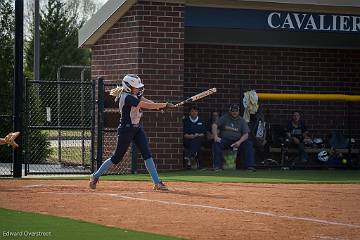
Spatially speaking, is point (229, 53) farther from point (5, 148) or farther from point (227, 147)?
point (5, 148)

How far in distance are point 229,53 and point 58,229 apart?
48.7ft

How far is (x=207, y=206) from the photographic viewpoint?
514 inches

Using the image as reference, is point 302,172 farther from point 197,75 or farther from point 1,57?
point 1,57

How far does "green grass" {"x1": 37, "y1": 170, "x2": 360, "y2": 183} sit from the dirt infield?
3.49ft

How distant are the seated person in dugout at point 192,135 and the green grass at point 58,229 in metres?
10.3

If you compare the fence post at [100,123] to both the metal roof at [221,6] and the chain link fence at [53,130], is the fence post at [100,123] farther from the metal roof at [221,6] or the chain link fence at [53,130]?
the metal roof at [221,6]

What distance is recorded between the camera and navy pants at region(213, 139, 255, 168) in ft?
70.6

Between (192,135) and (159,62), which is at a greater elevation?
(159,62)

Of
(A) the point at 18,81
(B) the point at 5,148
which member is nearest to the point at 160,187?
(A) the point at 18,81

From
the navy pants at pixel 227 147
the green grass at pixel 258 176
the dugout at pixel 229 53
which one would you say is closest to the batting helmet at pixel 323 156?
the green grass at pixel 258 176

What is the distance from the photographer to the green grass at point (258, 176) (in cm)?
1873

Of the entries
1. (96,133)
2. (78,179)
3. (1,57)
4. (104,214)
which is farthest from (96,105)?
(104,214)

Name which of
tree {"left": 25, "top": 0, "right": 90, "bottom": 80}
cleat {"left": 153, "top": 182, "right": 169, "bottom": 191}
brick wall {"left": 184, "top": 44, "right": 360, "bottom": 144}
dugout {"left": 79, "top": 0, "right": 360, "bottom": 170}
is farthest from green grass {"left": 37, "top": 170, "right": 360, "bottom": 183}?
tree {"left": 25, "top": 0, "right": 90, "bottom": 80}

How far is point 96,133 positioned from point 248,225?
10.8 metres
